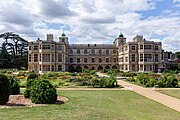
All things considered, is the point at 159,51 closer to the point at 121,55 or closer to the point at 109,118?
the point at 121,55

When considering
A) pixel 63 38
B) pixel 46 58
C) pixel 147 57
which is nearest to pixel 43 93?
pixel 46 58

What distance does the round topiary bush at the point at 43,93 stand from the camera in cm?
1309

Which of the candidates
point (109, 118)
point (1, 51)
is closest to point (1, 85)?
point (109, 118)

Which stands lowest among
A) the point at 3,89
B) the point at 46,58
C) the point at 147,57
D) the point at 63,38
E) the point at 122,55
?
the point at 3,89

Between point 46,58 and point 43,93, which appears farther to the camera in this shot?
point 46,58

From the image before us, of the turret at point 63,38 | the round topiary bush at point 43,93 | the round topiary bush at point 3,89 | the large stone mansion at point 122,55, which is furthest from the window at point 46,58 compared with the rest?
the round topiary bush at point 3,89

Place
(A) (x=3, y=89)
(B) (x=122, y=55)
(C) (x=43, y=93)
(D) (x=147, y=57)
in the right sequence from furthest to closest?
(B) (x=122, y=55) < (D) (x=147, y=57) < (C) (x=43, y=93) < (A) (x=3, y=89)

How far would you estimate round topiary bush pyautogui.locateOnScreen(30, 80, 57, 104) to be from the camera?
516 inches

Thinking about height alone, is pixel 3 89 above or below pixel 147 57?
below

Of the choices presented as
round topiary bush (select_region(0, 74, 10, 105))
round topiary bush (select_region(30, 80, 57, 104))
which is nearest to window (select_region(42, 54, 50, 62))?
round topiary bush (select_region(30, 80, 57, 104))

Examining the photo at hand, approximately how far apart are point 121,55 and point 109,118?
54953 millimetres

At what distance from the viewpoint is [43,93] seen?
13141 millimetres

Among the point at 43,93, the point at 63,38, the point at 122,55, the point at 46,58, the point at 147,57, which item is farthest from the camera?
the point at 63,38

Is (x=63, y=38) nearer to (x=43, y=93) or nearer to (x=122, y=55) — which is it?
(x=122, y=55)
